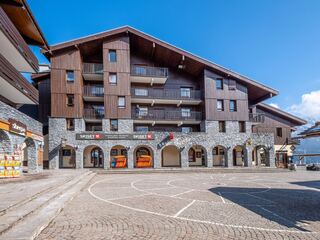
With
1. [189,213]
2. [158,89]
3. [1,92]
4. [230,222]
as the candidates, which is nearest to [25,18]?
[1,92]

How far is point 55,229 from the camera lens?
5684 millimetres

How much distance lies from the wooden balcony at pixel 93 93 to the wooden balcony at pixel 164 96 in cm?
381

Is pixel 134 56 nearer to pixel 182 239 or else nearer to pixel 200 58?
pixel 200 58

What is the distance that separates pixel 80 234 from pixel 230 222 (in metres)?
4.00

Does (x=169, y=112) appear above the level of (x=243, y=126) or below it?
above

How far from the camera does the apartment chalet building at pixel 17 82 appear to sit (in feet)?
44.0

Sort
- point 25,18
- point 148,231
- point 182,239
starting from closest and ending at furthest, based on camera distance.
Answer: point 182,239
point 148,231
point 25,18

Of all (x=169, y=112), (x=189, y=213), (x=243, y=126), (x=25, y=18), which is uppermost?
(x=25, y=18)

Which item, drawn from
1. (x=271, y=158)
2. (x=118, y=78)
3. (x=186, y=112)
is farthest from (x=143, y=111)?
(x=271, y=158)

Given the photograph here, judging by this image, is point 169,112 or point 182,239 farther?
point 169,112

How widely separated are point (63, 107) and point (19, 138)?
→ 419 inches

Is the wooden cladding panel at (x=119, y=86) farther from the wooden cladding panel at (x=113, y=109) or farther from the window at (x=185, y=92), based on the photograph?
the window at (x=185, y=92)

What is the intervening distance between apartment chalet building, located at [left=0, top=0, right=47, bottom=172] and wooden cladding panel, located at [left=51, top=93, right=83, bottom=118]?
444 centimetres

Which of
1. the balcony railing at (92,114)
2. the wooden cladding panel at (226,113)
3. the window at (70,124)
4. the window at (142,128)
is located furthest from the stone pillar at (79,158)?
the wooden cladding panel at (226,113)
